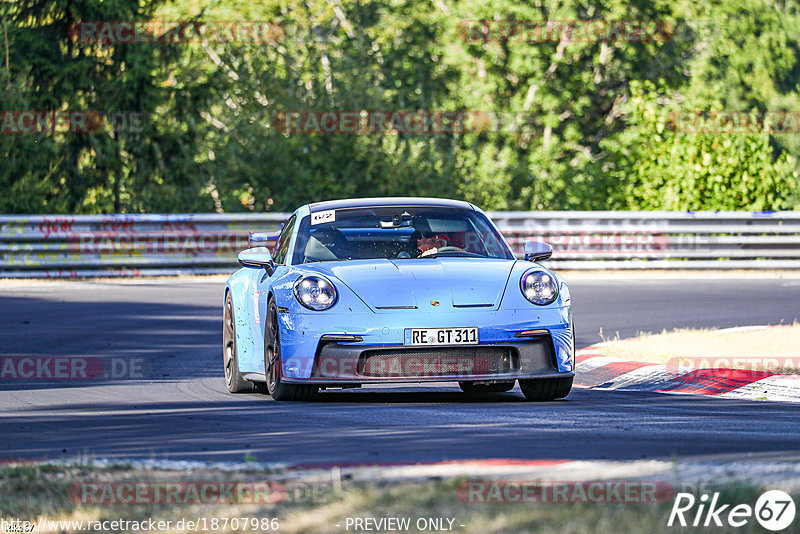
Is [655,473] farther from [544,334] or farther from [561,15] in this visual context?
[561,15]

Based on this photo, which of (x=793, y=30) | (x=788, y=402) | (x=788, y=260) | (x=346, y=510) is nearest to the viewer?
(x=346, y=510)

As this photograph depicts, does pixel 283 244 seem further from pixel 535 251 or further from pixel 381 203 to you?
pixel 535 251

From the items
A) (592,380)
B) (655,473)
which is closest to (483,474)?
(655,473)

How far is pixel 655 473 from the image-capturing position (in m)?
5.59

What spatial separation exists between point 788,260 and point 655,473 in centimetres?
1968

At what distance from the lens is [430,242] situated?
9.79 metres
